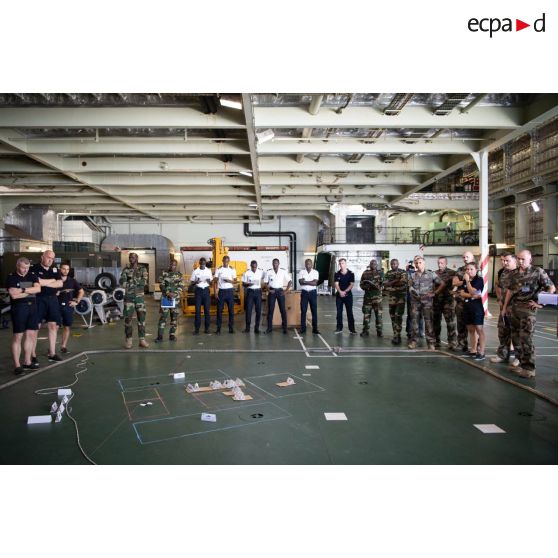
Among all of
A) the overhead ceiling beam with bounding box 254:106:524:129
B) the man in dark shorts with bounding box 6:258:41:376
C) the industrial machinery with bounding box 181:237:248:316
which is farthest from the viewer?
the industrial machinery with bounding box 181:237:248:316

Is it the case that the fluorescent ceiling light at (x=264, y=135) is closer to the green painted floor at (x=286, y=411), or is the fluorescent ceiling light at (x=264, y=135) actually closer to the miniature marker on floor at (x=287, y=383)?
the green painted floor at (x=286, y=411)

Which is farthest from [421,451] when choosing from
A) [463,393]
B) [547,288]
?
[547,288]

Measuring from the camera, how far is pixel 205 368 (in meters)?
5.99

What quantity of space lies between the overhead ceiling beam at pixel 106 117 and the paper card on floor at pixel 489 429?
8.01 m

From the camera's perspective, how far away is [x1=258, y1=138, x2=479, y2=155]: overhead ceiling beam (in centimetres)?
1182

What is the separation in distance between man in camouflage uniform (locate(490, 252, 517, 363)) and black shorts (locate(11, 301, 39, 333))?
6897 millimetres

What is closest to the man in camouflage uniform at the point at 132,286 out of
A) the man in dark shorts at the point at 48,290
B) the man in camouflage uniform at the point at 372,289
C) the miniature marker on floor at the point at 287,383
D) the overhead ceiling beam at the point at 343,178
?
the man in dark shorts at the point at 48,290

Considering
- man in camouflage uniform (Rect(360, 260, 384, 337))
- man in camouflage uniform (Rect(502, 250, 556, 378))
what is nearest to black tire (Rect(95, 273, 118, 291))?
man in camouflage uniform (Rect(360, 260, 384, 337))

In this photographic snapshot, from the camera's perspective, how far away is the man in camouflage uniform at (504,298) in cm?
578

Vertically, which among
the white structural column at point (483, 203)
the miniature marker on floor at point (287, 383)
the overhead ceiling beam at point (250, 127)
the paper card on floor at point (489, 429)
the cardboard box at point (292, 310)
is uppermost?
the overhead ceiling beam at point (250, 127)

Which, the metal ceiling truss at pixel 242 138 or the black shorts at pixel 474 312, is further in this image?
the metal ceiling truss at pixel 242 138

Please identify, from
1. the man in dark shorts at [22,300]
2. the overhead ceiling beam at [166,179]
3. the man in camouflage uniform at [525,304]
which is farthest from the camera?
the overhead ceiling beam at [166,179]

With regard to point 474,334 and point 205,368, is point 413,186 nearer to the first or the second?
point 474,334

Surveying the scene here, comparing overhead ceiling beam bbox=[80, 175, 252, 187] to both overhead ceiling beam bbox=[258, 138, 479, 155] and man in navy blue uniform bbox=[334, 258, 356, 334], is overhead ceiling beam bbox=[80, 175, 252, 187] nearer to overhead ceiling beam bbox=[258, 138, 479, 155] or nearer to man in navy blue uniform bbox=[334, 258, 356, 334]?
overhead ceiling beam bbox=[258, 138, 479, 155]
